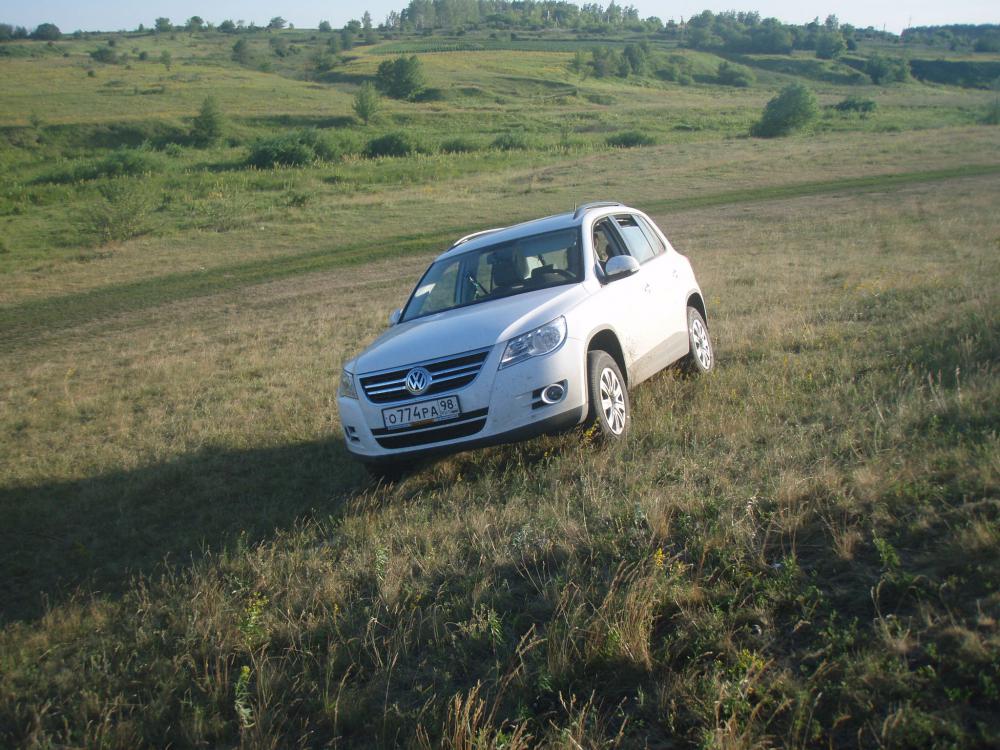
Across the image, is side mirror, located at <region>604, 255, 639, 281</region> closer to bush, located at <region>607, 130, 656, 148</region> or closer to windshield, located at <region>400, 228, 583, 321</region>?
windshield, located at <region>400, 228, 583, 321</region>

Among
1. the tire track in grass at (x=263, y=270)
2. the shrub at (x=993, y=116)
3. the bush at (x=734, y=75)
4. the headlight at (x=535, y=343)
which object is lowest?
the tire track in grass at (x=263, y=270)

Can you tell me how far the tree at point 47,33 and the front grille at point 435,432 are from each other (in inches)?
6661

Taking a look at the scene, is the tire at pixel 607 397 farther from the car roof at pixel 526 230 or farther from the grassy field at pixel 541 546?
the car roof at pixel 526 230

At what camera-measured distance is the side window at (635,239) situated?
7.46 m

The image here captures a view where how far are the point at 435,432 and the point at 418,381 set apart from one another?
34cm

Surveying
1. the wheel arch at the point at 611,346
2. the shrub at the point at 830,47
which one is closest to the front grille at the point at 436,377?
the wheel arch at the point at 611,346

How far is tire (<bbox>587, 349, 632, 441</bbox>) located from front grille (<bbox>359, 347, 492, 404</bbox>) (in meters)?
0.73

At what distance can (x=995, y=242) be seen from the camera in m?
13.5

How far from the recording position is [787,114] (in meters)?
57.5

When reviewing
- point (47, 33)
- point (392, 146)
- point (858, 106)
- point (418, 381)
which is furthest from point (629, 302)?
point (47, 33)

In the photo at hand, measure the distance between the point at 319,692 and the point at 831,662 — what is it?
6.27 ft

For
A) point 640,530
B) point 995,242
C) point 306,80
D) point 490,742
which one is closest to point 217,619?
point 490,742

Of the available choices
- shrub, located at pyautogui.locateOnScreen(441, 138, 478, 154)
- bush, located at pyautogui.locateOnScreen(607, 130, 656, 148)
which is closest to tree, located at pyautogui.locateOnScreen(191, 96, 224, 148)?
shrub, located at pyautogui.locateOnScreen(441, 138, 478, 154)

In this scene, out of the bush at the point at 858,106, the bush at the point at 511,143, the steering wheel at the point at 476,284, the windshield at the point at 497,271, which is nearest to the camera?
the windshield at the point at 497,271
